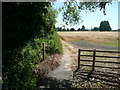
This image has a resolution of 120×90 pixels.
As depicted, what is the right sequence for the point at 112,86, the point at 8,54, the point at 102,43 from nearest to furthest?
the point at 8,54, the point at 112,86, the point at 102,43

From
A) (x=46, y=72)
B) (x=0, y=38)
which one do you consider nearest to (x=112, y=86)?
(x=46, y=72)

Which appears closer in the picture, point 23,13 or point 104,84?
point 23,13

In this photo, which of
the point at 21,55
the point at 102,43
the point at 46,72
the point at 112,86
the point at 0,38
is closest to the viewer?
the point at 0,38

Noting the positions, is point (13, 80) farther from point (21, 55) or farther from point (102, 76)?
point (102, 76)

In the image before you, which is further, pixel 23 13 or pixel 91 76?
pixel 91 76

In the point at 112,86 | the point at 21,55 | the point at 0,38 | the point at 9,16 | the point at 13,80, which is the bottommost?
the point at 112,86

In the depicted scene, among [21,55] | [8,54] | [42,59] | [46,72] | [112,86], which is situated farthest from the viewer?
[42,59]

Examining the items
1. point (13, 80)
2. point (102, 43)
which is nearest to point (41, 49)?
→ point (13, 80)

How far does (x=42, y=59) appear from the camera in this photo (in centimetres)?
1228

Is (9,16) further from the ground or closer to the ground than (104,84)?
further from the ground

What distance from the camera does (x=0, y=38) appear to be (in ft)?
18.2

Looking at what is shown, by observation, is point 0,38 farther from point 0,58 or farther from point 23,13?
point 23,13

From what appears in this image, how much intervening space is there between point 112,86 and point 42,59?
16.3ft

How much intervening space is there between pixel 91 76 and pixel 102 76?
1.73 ft
